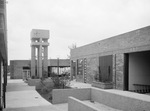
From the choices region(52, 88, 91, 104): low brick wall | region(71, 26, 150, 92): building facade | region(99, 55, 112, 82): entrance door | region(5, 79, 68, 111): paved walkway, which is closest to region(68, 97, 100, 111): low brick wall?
region(5, 79, 68, 111): paved walkway

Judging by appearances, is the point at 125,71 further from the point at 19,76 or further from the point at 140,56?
the point at 19,76

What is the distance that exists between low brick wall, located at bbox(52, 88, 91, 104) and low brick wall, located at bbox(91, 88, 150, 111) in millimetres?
480

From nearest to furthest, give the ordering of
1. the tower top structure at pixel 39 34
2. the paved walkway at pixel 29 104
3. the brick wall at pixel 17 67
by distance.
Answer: the paved walkway at pixel 29 104, the tower top structure at pixel 39 34, the brick wall at pixel 17 67

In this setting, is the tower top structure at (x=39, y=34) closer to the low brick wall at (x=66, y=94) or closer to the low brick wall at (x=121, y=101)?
the low brick wall at (x=66, y=94)

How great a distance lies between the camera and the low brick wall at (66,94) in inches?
425

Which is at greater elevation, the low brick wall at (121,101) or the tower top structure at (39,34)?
the tower top structure at (39,34)

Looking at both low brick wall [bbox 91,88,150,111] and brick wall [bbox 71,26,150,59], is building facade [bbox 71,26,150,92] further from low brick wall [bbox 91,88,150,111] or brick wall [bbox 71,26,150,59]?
low brick wall [bbox 91,88,150,111]

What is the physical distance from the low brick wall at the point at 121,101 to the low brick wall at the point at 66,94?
0.48m

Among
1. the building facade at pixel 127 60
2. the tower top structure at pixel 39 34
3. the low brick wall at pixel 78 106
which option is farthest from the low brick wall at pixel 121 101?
the tower top structure at pixel 39 34

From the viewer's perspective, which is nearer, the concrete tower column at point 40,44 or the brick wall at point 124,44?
the brick wall at point 124,44

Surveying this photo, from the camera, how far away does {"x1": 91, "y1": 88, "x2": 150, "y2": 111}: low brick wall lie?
7.34 meters

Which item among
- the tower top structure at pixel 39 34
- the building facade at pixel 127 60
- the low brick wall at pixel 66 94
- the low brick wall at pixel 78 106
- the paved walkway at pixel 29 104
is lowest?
the paved walkway at pixel 29 104

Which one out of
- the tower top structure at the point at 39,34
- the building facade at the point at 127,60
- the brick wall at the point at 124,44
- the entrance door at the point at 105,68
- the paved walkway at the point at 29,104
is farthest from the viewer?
the tower top structure at the point at 39,34

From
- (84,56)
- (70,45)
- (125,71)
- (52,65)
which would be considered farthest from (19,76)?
(125,71)
